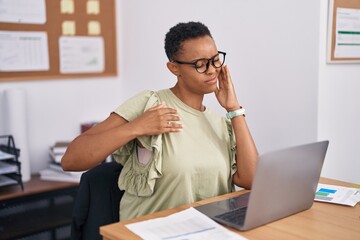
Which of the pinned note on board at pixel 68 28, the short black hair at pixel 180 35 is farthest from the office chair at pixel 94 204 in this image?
the pinned note on board at pixel 68 28

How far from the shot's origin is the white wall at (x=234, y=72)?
7.09ft

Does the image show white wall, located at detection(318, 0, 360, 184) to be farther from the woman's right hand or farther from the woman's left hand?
the woman's right hand

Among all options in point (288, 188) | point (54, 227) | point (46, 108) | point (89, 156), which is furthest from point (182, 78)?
point (46, 108)

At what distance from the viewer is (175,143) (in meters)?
1.57

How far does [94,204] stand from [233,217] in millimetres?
503

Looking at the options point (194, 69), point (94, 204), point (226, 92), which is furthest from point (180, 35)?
point (94, 204)

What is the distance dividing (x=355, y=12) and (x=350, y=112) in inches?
19.0

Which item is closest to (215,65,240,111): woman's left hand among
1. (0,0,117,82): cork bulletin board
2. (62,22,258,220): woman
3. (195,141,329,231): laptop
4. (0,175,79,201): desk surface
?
(62,22,258,220): woman

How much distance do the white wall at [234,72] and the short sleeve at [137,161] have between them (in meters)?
0.84

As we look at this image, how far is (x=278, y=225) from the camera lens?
1282 millimetres

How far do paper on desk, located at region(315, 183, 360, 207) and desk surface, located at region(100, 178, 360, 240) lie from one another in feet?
0.16

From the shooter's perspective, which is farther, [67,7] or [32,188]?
[67,7]

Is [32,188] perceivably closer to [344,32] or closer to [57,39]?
[57,39]

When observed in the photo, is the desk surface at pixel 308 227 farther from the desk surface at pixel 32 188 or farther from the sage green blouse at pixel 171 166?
the desk surface at pixel 32 188
